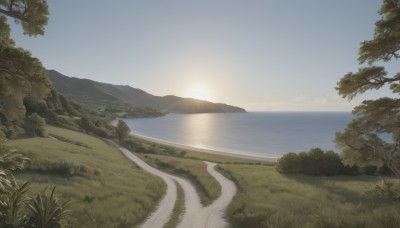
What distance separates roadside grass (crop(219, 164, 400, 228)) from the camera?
14.9 meters

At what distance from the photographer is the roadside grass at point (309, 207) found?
14.9 m

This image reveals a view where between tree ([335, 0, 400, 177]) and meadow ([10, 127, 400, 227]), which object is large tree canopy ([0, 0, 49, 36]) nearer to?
meadow ([10, 127, 400, 227])

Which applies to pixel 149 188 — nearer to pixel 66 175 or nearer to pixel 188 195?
pixel 188 195

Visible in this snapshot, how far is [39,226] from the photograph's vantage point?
12781 millimetres

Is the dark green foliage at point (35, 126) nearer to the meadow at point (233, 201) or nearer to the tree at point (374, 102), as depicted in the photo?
the meadow at point (233, 201)

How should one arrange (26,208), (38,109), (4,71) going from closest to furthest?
(4,71) < (26,208) < (38,109)

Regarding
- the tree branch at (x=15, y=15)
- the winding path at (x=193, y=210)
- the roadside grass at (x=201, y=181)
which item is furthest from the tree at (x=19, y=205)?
the roadside grass at (x=201, y=181)

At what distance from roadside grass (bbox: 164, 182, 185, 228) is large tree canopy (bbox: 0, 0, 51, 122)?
12.4 m

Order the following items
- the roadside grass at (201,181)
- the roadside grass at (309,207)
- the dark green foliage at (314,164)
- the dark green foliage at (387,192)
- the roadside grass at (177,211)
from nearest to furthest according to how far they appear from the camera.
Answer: the roadside grass at (309,207), the roadside grass at (177,211), the dark green foliage at (387,192), the roadside grass at (201,181), the dark green foliage at (314,164)

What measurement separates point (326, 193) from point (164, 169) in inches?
1047

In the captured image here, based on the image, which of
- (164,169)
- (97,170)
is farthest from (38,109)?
(97,170)

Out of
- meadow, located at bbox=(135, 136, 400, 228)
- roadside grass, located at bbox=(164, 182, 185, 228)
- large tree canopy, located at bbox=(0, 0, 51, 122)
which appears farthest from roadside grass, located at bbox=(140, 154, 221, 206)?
large tree canopy, located at bbox=(0, 0, 51, 122)

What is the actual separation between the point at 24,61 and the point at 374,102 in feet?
58.4

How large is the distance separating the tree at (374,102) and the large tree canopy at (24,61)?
15127 millimetres
